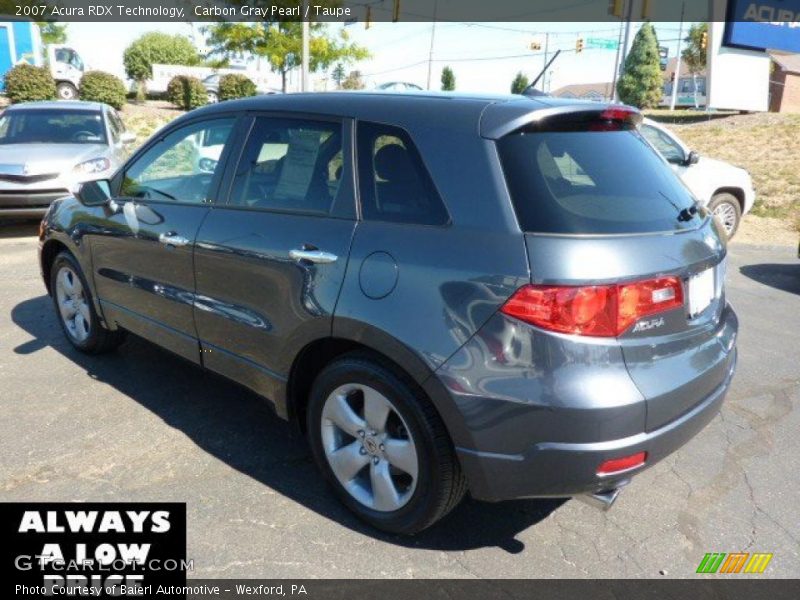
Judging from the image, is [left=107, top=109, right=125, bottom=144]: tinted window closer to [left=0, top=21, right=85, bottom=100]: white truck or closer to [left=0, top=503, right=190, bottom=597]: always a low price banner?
[left=0, top=503, right=190, bottom=597]: always a low price banner

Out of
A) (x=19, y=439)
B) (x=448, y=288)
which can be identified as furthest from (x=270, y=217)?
(x=19, y=439)

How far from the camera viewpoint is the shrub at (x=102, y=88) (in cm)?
2273

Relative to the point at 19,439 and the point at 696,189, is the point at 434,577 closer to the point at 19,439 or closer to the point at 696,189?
the point at 19,439

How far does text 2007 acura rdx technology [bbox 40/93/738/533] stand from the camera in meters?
2.22

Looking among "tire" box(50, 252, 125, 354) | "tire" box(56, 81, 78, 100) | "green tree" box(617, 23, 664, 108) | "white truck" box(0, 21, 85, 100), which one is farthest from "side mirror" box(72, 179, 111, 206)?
"green tree" box(617, 23, 664, 108)

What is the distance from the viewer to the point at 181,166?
381 centimetres

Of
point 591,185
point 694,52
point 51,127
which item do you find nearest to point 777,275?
point 591,185

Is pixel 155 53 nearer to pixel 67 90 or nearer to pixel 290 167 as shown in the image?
pixel 67 90

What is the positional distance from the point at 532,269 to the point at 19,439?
9.45 ft

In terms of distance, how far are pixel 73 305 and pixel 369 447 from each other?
9.76 ft

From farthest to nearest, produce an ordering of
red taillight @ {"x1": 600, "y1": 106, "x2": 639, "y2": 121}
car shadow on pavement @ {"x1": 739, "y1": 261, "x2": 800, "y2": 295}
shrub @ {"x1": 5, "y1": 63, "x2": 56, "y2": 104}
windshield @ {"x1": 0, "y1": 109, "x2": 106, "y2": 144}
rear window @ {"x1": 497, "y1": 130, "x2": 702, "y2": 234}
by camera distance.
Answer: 1. shrub @ {"x1": 5, "y1": 63, "x2": 56, "y2": 104}
2. windshield @ {"x1": 0, "y1": 109, "x2": 106, "y2": 144}
3. car shadow on pavement @ {"x1": 739, "y1": 261, "x2": 800, "y2": 295}
4. red taillight @ {"x1": 600, "y1": 106, "x2": 639, "y2": 121}
5. rear window @ {"x1": 497, "y1": 130, "x2": 702, "y2": 234}

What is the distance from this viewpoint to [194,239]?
3.34m

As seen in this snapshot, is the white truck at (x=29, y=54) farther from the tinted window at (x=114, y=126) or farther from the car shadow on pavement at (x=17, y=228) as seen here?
the car shadow on pavement at (x=17, y=228)

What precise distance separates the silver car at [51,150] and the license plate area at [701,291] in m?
6.97
